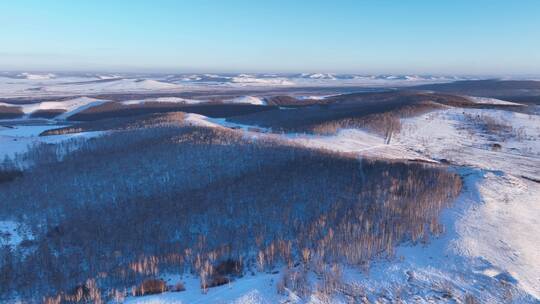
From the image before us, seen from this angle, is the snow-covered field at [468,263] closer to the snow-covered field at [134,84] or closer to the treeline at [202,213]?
the treeline at [202,213]

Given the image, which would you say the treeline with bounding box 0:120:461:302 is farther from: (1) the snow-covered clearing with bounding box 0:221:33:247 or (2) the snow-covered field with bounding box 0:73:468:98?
(2) the snow-covered field with bounding box 0:73:468:98

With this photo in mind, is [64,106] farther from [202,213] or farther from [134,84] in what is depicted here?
[134,84]

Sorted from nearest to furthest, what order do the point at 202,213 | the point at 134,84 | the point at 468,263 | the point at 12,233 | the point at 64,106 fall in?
the point at 468,263, the point at 202,213, the point at 12,233, the point at 64,106, the point at 134,84

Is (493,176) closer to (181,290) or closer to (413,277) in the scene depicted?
(413,277)

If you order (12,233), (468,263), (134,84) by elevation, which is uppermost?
(134,84)

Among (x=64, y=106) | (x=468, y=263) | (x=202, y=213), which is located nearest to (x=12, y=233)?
(x=202, y=213)

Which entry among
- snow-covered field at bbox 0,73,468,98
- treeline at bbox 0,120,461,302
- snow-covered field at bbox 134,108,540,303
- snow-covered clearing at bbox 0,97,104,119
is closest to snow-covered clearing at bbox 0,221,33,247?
treeline at bbox 0,120,461,302

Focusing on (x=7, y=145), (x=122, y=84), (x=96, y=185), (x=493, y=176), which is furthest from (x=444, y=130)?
(x=122, y=84)

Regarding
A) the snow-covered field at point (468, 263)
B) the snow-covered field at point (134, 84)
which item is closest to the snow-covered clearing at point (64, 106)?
the snow-covered field at point (134, 84)
